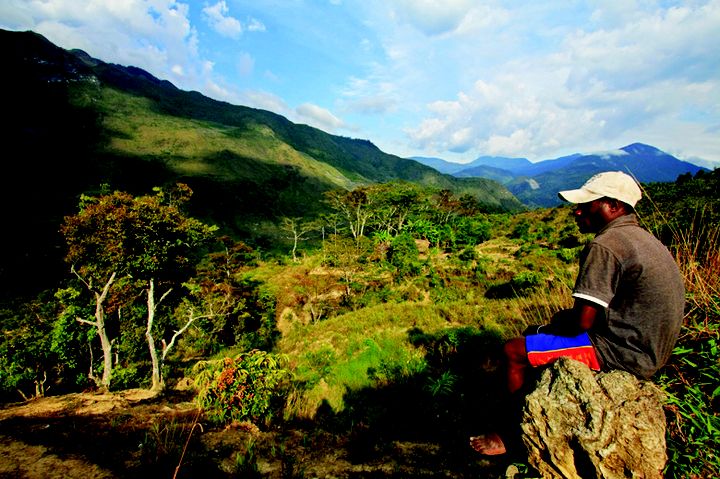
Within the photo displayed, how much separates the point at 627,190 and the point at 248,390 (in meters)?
4.97

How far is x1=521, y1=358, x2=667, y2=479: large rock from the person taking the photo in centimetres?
222

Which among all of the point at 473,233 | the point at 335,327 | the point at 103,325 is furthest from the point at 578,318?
the point at 473,233

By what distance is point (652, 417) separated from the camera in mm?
2271

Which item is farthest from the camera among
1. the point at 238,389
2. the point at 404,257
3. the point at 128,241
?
the point at 404,257

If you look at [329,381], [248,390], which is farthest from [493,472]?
[329,381]

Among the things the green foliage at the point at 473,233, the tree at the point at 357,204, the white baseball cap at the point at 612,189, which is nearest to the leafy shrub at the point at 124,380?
the white baseball cap at the point at 612,189

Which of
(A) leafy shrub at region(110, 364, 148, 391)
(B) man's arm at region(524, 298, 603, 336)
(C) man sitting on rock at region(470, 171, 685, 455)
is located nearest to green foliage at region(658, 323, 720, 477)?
(C) man sitting on rock at region(470, 171, 685, 455)

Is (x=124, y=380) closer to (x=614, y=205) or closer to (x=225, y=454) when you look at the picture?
(x=225, y=454)

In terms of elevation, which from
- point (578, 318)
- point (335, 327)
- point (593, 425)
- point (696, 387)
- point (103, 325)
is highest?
point (578, 318)

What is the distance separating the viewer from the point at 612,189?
251 cm

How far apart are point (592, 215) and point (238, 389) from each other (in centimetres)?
468

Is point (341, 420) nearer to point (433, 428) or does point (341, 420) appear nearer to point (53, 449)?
point (433, 428)

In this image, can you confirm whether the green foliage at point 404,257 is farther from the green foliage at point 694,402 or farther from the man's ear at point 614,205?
the man's ear at point 614,205

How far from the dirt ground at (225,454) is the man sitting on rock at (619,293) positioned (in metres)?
1.29
